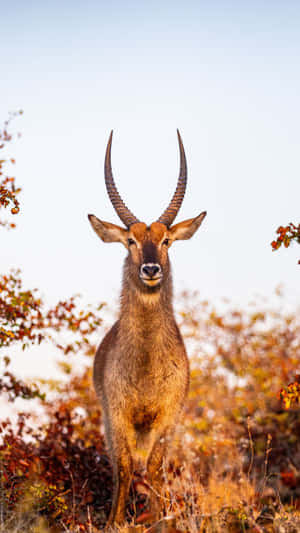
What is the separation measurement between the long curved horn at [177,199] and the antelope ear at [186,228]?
0.10m

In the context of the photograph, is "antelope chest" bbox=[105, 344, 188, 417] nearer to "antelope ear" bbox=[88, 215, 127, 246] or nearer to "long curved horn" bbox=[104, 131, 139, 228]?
"antelope ear" bbox=[88, 215, 127, 246]

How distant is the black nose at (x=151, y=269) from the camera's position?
5500 millimetres

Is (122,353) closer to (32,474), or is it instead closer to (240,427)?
(32,474)

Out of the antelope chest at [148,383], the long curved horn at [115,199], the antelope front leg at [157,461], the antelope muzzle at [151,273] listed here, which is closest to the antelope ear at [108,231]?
the long curved horn at [115,199]

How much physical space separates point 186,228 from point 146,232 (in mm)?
583

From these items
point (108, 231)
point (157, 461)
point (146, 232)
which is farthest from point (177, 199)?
point (157, 461)

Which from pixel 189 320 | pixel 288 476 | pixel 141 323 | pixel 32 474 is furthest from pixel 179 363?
pixel 189 320

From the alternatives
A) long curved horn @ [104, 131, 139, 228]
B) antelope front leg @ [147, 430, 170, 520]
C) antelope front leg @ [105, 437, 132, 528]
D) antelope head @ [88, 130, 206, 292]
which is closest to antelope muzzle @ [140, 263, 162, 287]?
antelope head @ [88, 130, 206, 292]

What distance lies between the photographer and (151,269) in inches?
217

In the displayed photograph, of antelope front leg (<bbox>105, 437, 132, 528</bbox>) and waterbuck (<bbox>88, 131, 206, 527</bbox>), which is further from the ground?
waterbuck (<bbox>88, 131, 206, 527</bbox>)

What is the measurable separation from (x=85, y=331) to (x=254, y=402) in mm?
4856

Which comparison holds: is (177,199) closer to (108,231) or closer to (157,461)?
(108,231)

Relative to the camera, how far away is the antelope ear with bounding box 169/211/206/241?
6.41 m

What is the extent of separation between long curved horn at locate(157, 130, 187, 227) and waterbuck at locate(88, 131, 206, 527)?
125 mm
